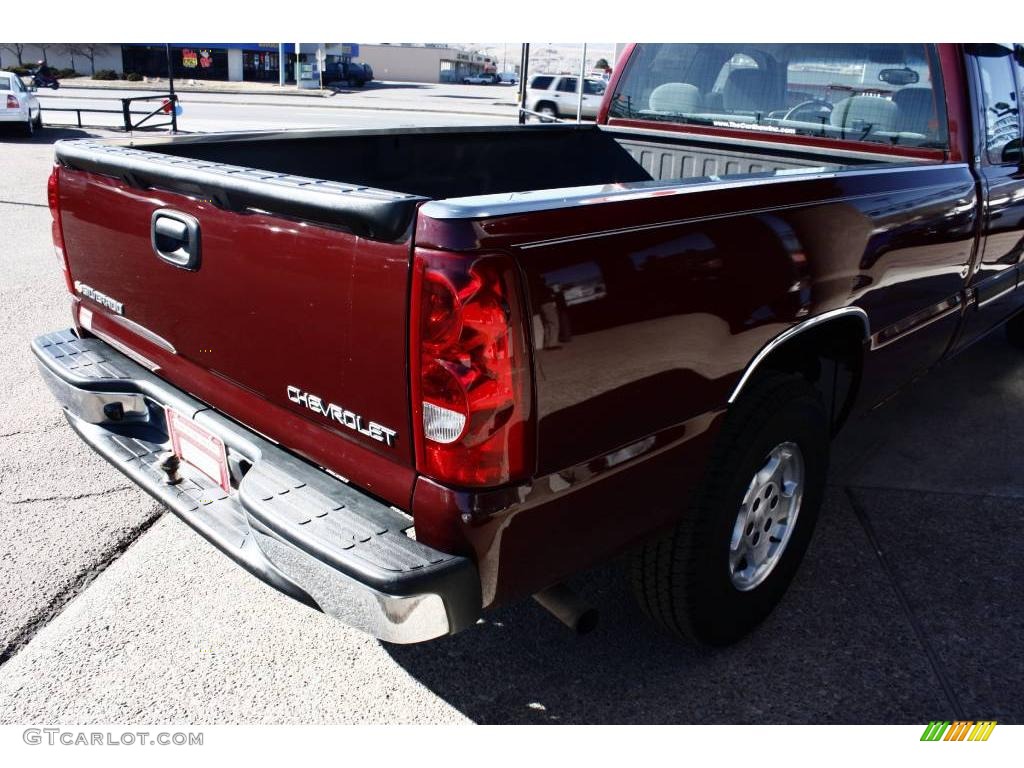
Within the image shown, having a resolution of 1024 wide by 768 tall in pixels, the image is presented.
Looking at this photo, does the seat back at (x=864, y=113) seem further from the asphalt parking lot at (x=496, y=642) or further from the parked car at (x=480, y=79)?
the parked car at (x=480, y=79)

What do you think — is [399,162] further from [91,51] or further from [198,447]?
[91,51]

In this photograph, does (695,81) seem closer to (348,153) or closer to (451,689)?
(348,153)

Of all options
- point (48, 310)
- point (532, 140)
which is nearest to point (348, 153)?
point (532, 140)

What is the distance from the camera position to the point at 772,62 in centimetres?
386

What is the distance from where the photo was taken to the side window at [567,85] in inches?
1019

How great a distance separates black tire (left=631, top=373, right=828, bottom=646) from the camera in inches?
92.3

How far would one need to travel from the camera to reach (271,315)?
2102 millimetres

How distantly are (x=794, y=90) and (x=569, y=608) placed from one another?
2.79m

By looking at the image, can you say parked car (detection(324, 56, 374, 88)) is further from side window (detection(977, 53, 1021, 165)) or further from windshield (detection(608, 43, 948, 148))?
side window (detection(977, 53, 1021, 165))

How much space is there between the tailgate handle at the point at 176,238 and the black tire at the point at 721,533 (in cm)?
149

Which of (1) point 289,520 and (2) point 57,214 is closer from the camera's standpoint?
(1) point 289,520

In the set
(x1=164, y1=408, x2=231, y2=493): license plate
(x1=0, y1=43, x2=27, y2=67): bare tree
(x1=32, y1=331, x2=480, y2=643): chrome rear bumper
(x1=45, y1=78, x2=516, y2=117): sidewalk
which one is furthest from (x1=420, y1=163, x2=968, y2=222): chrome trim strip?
(x1=0, y1=43, x2=27, y2=67): bare tree

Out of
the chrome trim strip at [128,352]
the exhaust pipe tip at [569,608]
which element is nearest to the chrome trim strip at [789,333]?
the exhaust pipe tip at [569,608]

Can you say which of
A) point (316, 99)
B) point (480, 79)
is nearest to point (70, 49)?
point (316, 99)
